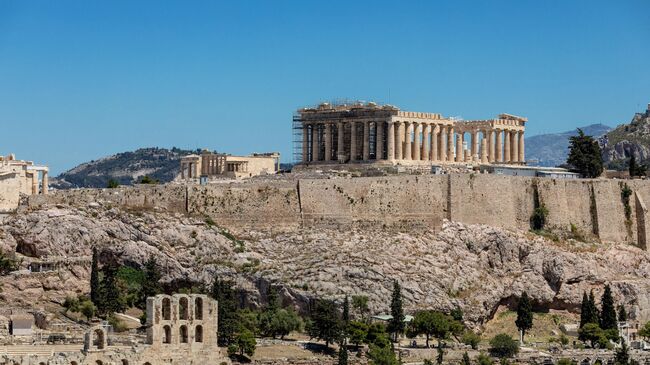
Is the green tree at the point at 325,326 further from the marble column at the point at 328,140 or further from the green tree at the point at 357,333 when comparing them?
the marble column at the point at 328,140

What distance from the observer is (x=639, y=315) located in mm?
108625

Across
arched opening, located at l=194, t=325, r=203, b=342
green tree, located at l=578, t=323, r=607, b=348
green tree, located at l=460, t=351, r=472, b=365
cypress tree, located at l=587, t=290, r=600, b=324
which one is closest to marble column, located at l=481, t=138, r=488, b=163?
cypress tree, located at l=587, t=290, r=600, b=324

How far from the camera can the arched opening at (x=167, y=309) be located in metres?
75.8

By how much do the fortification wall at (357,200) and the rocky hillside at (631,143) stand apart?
66086 mm

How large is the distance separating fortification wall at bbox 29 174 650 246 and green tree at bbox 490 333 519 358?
36.7 feet

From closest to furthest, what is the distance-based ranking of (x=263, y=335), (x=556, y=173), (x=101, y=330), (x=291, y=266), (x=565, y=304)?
(x=101, y=330) < (x=263, y=335) < (x=291, y=266) < (x=565, y=304) < (x=556, y=173)

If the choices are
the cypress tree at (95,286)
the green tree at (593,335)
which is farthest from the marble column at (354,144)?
the cypress tree at (95,286)

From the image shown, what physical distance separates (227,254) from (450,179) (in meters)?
15.2

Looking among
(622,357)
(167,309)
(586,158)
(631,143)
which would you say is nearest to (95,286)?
(167,309)

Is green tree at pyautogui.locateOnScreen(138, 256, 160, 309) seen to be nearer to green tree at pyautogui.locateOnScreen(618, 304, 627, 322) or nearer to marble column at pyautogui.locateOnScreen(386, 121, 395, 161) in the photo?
marble column at pyautogui.locateOnScreen(386, 121, 395, 161)

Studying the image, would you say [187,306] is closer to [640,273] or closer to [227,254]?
[227,254]

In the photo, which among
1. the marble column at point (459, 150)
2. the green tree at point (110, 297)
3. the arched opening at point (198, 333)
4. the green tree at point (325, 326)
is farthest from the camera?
the marble column at point (459, 150)

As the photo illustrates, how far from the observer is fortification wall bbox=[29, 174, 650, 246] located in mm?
103812

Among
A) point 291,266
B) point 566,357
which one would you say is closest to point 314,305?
point 291,266
